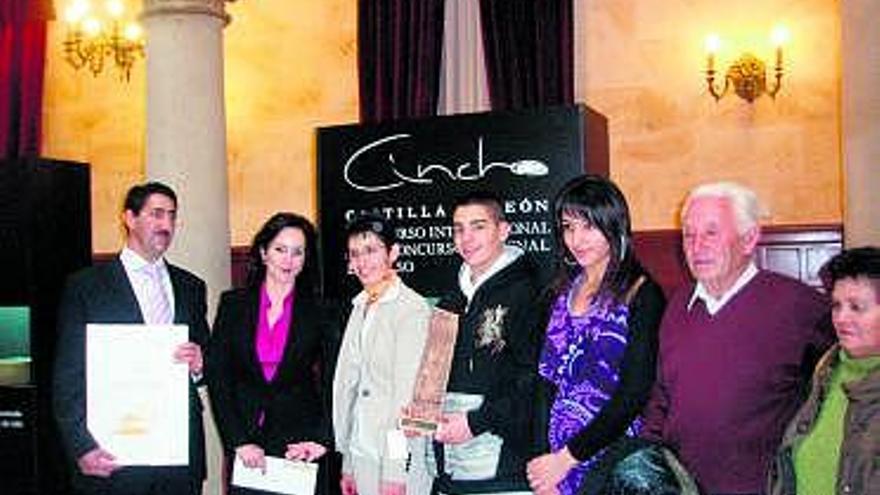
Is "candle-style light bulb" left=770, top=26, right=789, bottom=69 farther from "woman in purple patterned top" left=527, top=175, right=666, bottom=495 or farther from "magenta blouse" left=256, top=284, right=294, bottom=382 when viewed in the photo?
"magenta blouse" left=256, top=284, right=294, bottom=382

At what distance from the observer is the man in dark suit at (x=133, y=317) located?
371cm

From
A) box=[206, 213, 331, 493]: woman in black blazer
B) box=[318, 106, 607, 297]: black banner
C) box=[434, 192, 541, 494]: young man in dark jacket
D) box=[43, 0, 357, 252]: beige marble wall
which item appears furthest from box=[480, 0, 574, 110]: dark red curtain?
box=[434, 192, 541, 494]: young man in dark jacket

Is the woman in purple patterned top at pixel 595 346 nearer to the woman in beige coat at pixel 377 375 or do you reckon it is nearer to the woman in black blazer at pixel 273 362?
the woman in beige coat at pixel 377 375

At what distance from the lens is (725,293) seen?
2.96m

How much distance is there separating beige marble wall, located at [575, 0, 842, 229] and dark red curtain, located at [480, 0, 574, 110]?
0.85 feet

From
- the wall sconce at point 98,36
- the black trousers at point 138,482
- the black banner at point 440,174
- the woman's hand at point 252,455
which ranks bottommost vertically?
the black trousers at point 138,482

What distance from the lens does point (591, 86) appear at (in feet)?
26.5

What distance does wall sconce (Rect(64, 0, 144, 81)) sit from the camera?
8.70 m

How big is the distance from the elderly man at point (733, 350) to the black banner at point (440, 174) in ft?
4.51

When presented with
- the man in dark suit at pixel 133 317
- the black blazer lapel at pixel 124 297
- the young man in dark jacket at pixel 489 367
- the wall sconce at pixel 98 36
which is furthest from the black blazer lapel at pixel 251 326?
the wall sconce at pixel 98 36

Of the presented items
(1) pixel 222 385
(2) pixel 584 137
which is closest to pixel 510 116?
(2) pixel 584 137

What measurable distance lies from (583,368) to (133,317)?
1.72 meters

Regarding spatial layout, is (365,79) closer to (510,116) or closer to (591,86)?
(591,86)

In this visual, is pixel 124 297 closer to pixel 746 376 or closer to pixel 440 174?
pixel 440 174
